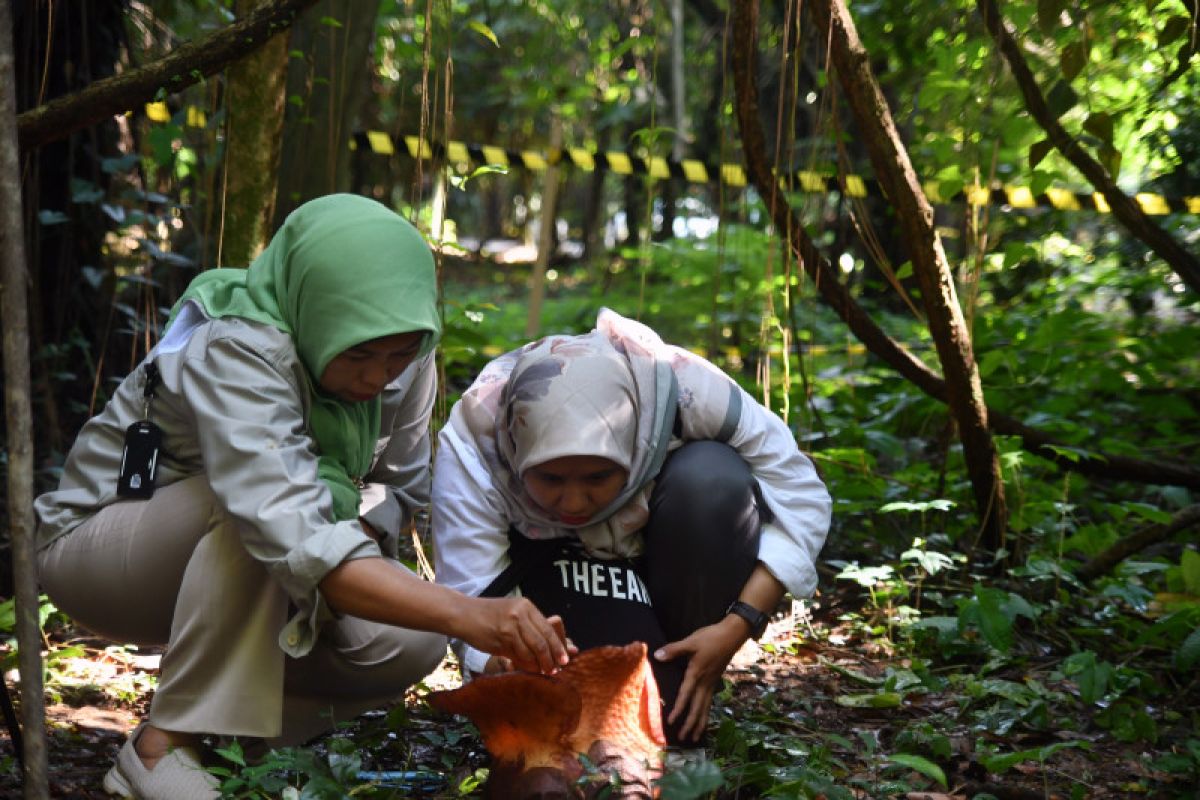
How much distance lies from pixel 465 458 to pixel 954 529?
1814 mm

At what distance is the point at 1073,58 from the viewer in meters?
2.84

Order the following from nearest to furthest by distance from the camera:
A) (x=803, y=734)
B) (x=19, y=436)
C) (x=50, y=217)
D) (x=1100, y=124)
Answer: (x=19, y=436) → (x=803, y=734) → (x=1100, y=124) → (x=50, y=217)

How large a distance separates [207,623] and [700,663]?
0.80m

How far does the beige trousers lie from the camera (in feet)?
6.34

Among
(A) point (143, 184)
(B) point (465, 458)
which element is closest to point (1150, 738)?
(B) point (465, 458)

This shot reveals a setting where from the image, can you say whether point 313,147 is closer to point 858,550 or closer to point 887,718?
point 858,550

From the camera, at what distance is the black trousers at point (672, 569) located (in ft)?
7.16

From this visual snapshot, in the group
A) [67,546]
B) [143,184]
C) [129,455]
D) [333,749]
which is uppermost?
[143,184]

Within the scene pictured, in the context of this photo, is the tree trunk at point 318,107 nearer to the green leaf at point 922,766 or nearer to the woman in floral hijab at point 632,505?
the woman in floral hijab at point 632,505

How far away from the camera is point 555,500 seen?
84.1 inches

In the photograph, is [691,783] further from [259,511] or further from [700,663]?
[259,511]

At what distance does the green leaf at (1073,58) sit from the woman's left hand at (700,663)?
155cm

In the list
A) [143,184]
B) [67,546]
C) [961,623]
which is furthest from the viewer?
[143,184]

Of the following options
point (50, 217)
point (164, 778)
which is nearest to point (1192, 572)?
point (164, 778)
